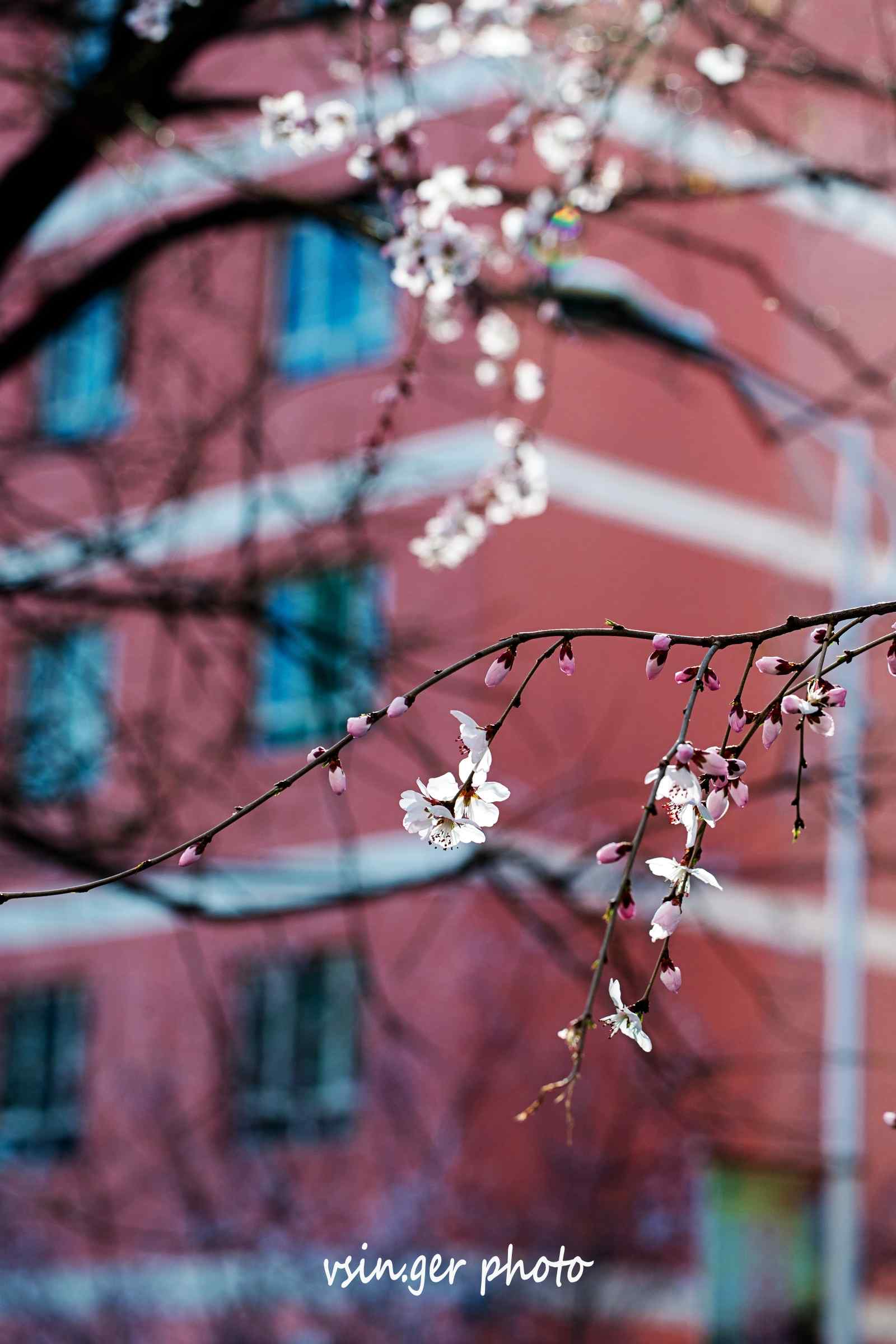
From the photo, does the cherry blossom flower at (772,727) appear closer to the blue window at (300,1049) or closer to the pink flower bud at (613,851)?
the pink flower bud at (613,851)

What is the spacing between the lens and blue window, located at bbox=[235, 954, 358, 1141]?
13250mm

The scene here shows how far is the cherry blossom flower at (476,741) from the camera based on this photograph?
212cm

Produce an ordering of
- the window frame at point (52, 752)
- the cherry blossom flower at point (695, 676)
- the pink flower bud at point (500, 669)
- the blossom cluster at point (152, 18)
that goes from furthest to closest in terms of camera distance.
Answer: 1. the window frame at point (52, 752)
2. the blossom cluster at point (152, 18)
3. the pink flower bud at point (500, 669)
4. the cherry blossom flower at point (695, 676)

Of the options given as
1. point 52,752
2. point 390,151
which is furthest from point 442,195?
point 52,752

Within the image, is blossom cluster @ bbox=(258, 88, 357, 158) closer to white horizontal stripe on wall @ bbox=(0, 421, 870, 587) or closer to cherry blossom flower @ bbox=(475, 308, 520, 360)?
cherry blossom flower @ bbox=(475, 308, 520, 360)

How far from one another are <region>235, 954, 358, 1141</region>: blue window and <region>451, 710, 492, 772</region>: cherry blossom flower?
36.5 feet

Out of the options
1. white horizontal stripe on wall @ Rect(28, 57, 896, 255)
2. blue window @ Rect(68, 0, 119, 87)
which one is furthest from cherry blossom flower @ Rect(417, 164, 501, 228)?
white horizontal stripe on wall @ Rect(28, 57, 896, 255)

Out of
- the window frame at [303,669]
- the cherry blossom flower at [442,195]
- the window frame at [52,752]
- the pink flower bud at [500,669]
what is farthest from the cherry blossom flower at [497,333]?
the pink flower bud at [500,669]

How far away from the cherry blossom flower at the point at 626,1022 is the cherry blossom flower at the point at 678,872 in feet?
0.39

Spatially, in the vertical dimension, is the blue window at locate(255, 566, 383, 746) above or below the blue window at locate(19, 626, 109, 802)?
above

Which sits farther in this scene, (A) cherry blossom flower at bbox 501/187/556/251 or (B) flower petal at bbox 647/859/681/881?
(A) cherry blossom flower at bbox 501/187/556/251

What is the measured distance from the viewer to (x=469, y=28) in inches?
201

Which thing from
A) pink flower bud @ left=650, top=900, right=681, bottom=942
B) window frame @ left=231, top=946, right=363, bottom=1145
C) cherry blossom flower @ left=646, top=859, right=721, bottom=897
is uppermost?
window frame @ left=231, top=946, right=363, bottom=1145

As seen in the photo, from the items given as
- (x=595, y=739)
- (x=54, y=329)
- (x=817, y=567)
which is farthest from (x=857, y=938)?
(x=54, y=329)
